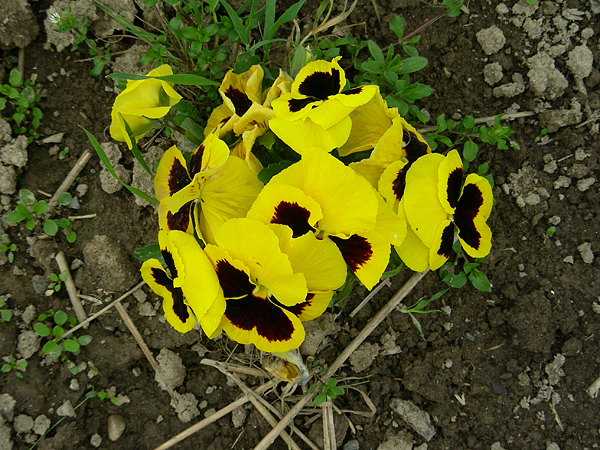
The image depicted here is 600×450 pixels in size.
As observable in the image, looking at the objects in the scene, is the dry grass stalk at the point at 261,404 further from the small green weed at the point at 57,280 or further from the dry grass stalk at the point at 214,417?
the small green weed at the point at 57,280

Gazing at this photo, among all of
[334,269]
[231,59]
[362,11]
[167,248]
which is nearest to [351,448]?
[334,269]

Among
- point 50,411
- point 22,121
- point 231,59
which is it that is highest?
point 231,59

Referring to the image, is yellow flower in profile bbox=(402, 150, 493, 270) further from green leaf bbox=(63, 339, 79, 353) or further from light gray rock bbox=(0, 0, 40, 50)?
light gray rock bbox=(0, 0, 40, 50)

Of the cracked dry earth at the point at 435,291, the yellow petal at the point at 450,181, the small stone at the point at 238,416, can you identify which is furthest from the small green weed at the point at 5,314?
the yellow petal at the point at 450,181

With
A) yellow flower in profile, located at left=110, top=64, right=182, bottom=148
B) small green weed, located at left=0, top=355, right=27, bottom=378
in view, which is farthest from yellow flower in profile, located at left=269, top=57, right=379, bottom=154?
small green weed, located at left=0, top=355, right=27, bottom=378

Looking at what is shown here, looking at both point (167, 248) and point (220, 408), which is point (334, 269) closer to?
point (167, 248)
